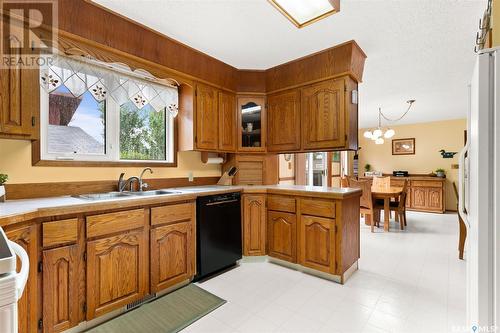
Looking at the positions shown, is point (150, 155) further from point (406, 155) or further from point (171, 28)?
point (406, 155)

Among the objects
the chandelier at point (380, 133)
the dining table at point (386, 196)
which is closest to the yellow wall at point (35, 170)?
the dining table at point (386, 196)

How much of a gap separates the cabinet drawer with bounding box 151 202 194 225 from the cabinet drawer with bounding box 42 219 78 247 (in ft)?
1.84

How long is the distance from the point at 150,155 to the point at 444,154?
6.86 metres

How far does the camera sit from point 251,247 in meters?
2.88

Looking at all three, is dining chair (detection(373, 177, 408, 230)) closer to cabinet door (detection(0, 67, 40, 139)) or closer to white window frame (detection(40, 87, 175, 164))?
white window frame (detection(40, 87, 175, 164))

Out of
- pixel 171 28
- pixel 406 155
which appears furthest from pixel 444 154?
pixel 171 28

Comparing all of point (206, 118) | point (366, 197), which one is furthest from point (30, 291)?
point (366, 197)

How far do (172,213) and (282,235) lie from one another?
1.31 meters

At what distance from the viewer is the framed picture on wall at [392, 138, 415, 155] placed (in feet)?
21.8

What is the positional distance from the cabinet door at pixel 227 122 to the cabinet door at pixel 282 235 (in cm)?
103

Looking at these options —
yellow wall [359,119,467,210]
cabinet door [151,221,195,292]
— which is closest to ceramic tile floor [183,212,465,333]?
cabinet door [151,221,195,292]

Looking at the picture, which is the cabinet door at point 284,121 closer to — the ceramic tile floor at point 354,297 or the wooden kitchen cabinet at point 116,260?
the ceramic tile floor at point 354,297

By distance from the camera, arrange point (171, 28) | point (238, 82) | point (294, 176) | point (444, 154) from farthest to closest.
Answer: point (444, 154)
point (294, 176)
point (238, 82)
point (171, 28)

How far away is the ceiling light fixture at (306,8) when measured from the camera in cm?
167
